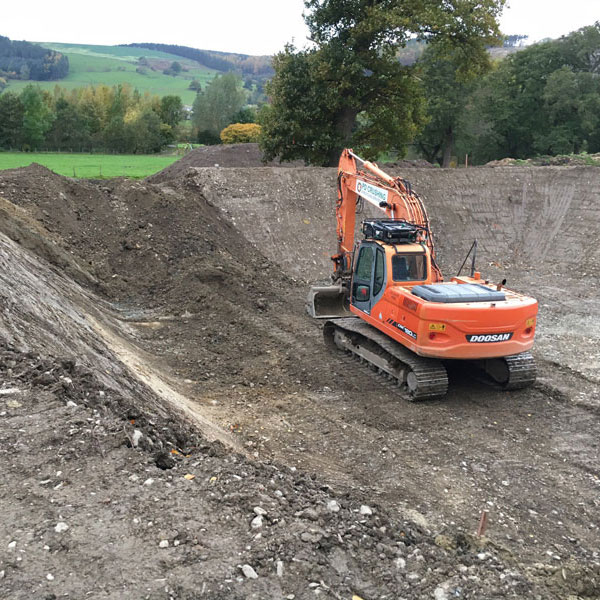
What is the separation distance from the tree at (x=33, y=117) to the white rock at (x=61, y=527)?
170ft

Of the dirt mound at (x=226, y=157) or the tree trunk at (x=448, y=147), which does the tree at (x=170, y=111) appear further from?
the tree trunk at (x=448, y=147)

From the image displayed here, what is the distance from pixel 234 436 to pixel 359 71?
17.5m

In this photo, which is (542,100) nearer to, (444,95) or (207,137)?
(444,95)

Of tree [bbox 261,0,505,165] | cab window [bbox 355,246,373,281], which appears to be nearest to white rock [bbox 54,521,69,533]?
cab window [bbox 355,246,373,281]

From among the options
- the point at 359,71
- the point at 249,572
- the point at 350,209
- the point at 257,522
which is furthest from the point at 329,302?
the point at 359,71

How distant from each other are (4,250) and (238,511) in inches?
310

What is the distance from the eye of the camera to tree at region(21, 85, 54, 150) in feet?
165

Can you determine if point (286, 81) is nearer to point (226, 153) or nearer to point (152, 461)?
point (226, 153)

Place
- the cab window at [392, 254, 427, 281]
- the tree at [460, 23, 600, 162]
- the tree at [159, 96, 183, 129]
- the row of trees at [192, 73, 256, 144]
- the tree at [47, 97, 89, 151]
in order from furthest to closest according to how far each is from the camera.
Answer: the tree at [159, 96, 183, 129]
the row of trees at [192, 73, 256, 144]
the tree at [47, 97, 89, 151]
the tree at [460, 23, 600, 162]
the cab window at [392, 254, 427, 281]

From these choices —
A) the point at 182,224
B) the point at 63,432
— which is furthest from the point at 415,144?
the point at 63,432

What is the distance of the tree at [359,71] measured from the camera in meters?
21.8

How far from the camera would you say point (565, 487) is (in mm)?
7543

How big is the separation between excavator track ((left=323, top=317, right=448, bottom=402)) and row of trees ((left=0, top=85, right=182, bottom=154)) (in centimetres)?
4654

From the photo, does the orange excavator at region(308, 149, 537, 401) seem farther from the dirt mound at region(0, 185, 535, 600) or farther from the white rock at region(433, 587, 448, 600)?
the white rock at region(433, 587, 448, 600)
